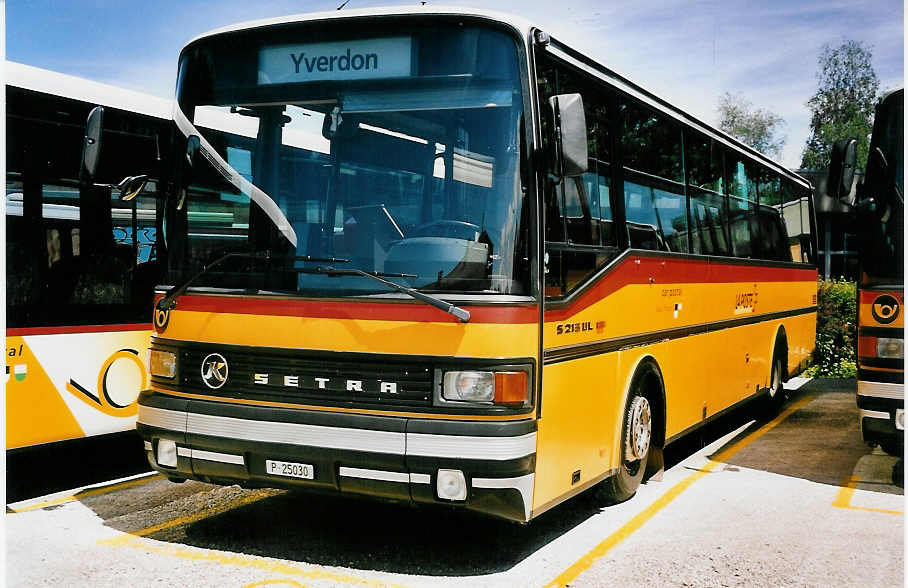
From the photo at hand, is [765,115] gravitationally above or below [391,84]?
above

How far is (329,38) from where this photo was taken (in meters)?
5.60

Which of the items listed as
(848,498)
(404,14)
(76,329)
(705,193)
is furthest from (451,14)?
(848,498)

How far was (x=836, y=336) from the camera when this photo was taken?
1678 centimetres

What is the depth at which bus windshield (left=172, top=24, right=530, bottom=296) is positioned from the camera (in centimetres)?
531

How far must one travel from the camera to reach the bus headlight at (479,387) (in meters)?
5.19

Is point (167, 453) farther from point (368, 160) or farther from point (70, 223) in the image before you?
point (70, 223)

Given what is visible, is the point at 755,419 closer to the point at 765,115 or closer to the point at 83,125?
the point at 83,125

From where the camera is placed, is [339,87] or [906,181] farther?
[906,181]

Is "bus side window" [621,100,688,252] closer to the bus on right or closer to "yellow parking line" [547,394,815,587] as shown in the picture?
the bus on right

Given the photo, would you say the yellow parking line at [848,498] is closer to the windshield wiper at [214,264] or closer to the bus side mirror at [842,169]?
the bus side mirror at [842,169]

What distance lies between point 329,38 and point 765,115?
64.2 meters

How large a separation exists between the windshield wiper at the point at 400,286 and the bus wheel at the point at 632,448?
2.33 meters

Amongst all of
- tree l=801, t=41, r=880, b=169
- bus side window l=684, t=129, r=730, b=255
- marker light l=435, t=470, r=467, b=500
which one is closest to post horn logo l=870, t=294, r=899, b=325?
bus side window l=684, t=129, r=730, b=255

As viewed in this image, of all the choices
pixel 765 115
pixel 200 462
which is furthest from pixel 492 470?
pixel 765 115
